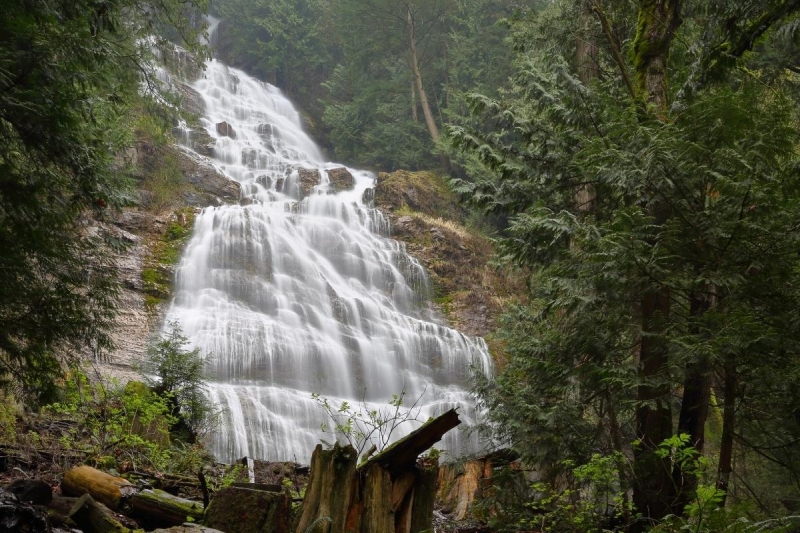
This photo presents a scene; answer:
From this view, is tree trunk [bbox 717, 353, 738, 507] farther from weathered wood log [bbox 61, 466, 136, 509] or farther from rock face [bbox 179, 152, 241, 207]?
rock face [bbox 179, 152, 241, 207]

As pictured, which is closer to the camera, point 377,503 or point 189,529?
point 189,529

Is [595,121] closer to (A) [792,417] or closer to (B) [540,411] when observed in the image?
(B) [540,411]

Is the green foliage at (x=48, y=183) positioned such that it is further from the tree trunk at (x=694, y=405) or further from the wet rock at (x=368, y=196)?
the wet rock at (x=368, y=196)

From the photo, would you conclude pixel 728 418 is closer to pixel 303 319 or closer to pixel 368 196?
pixel 303 319

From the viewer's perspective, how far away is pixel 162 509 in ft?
17.0

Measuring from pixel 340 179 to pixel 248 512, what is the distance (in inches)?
960

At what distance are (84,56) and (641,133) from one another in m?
4.79

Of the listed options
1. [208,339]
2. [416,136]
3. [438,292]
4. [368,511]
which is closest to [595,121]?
[368,511]

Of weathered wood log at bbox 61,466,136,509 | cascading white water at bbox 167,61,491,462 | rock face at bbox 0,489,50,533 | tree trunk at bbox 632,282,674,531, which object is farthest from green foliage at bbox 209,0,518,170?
rock face at bbox 0,489,50,533

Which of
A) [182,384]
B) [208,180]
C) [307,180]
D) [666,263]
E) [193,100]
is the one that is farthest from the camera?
[193,100]

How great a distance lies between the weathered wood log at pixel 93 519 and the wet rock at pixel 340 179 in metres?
Answer: 23.2

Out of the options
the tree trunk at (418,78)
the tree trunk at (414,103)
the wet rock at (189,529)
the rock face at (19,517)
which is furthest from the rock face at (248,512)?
the tree trunk at (414,103)

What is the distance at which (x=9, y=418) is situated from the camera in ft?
23.4

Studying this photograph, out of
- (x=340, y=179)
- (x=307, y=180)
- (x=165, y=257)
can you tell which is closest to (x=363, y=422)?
(x=165, y=257)
